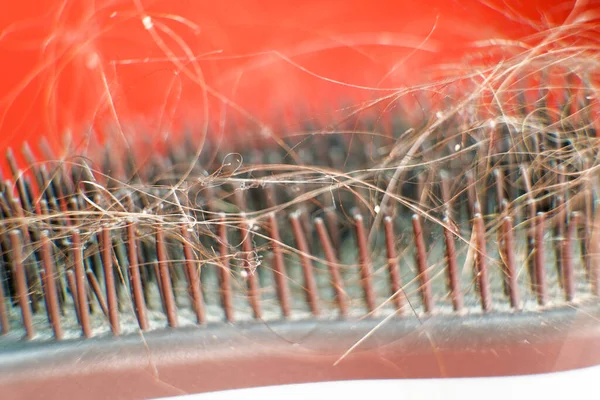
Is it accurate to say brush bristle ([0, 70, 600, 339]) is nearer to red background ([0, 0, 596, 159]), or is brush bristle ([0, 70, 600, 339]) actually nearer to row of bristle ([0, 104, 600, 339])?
row of bristle ([0, 104, 600, 339])

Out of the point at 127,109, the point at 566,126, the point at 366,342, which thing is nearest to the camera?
the point at 366,342

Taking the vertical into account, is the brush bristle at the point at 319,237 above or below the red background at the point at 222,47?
below

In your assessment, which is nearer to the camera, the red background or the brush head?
the brush head

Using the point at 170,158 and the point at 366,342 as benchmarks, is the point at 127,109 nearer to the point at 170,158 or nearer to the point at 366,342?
the point at 170,158

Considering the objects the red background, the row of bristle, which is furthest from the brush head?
the red background

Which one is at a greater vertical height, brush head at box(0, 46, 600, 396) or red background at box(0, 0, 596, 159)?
red background at box(0, 0, 596, 159)

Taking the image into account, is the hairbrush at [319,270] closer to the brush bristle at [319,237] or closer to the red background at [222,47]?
the brush bristle at [319,237]

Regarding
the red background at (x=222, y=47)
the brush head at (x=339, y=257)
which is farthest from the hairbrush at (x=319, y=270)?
the red background at (x=222, y=47)

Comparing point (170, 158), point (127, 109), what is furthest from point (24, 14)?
point (170, 158)

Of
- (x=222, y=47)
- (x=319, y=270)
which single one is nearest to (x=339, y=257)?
(x=319, y=270)
